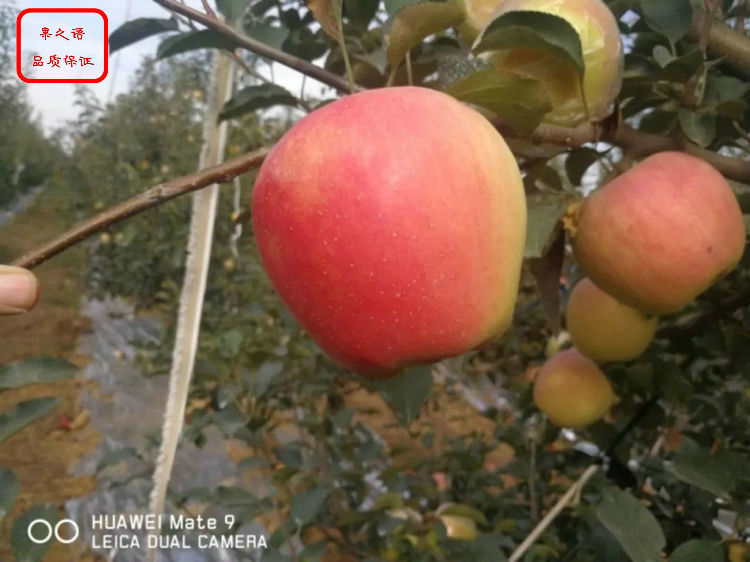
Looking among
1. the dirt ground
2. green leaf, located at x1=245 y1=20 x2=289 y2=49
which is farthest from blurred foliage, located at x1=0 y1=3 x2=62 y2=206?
green leaf, located at x1=245 y1=20 x2=289 y2=49

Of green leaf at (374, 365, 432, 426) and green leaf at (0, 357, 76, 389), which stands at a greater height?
green leaf at (0, 357, 76, 389)

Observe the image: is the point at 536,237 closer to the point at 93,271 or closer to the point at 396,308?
the point at 396,308

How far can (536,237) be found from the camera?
0.43 metres

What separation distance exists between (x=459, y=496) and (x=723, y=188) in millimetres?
796

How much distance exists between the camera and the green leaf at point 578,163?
0.61 meters

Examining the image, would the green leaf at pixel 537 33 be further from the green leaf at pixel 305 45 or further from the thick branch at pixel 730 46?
the green leaf at pixel 305 45

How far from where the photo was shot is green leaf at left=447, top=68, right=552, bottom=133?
340 mm

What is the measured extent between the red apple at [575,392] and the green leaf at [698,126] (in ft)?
1.21

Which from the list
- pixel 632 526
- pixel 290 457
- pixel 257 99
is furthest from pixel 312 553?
pixel 257 99

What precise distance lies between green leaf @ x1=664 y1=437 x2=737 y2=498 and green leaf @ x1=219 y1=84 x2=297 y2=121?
47 centimetres

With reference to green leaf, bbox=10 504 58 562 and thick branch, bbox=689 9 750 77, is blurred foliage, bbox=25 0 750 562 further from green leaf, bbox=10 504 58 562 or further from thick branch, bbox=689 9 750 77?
green leaf, bbox=10 504 58 562

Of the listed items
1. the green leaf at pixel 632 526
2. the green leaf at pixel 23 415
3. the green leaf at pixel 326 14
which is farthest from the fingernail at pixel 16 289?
the green leaf at pixel 632 526

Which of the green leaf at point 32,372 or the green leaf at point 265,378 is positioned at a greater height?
the green leaf at point 32,372

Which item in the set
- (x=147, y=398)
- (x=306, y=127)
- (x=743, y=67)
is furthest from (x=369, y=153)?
(x=147, y=398)
